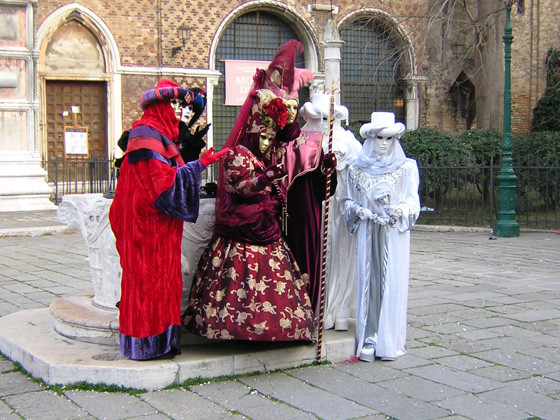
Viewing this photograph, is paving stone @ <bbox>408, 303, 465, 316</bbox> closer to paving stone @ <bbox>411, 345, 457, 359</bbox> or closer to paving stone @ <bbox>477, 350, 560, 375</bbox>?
paving stone @ <bbox>411, 345, 457, 359</bbox>

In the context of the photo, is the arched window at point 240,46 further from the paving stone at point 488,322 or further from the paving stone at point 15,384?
the paving stone at point 15,384

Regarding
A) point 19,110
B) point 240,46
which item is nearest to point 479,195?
point 19,110

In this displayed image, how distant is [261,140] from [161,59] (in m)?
15.1

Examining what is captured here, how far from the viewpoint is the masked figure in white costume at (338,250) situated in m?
5.42

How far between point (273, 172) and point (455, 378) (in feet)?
5.54

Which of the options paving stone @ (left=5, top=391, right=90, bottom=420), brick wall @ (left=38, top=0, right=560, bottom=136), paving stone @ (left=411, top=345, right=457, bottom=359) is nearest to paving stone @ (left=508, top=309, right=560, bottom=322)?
paving stone @ (left=411, top=345, right=457, bottom=359)

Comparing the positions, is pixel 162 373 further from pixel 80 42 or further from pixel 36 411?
pixel 80 42

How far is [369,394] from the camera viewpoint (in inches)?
172

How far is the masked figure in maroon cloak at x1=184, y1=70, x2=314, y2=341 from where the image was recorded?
452 cm

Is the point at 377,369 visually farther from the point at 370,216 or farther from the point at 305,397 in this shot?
the point at 370,216

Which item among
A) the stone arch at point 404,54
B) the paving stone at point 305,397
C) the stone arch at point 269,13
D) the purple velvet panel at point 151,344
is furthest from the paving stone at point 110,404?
the stone arch at point 404,54

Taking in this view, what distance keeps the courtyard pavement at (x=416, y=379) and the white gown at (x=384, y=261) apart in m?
0.20

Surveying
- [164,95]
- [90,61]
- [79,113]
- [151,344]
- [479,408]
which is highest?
[90,61]

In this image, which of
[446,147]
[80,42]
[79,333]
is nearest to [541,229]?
[446,147]
